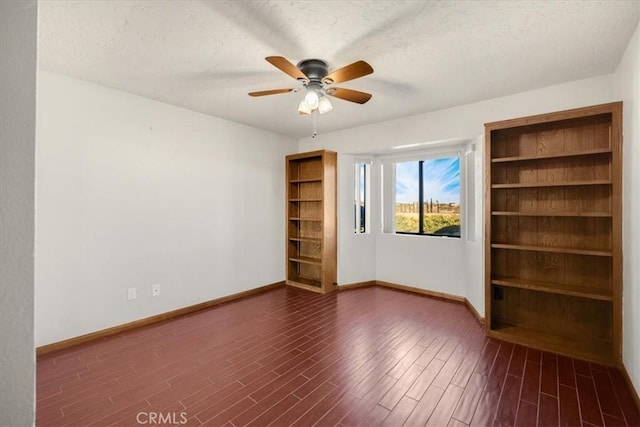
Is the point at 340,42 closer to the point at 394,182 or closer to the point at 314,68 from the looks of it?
the point at 314,68

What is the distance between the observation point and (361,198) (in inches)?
189

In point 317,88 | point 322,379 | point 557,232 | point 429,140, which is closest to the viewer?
point 322,379

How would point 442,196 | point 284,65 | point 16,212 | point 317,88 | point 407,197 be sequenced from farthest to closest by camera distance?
point 407,197 < point 442,196 < point 317,88 < point 284,65 < point 16,212

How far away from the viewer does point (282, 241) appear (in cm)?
492

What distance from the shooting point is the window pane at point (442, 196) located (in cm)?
415

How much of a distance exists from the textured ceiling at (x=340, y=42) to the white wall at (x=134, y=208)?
44cm

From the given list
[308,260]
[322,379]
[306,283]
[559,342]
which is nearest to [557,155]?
[559,342]

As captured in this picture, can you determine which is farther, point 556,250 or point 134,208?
point 134,208

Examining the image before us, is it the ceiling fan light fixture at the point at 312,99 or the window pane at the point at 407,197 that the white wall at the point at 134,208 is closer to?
the ceiling fan light fixture at the point at 312,99

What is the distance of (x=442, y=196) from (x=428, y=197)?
210 millimetres

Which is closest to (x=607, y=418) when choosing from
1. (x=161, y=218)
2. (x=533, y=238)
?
(x=533, y=238)

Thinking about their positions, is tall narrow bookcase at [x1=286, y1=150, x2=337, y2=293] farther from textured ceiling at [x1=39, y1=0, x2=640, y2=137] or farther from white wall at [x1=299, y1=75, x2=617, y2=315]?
textured ceiling at [x1=39, y1=0, x2=640, y2=137]

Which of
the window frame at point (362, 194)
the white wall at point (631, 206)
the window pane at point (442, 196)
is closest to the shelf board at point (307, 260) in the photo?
the window frame at point (362, 194)

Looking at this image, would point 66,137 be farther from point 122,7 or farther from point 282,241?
point 282,241
